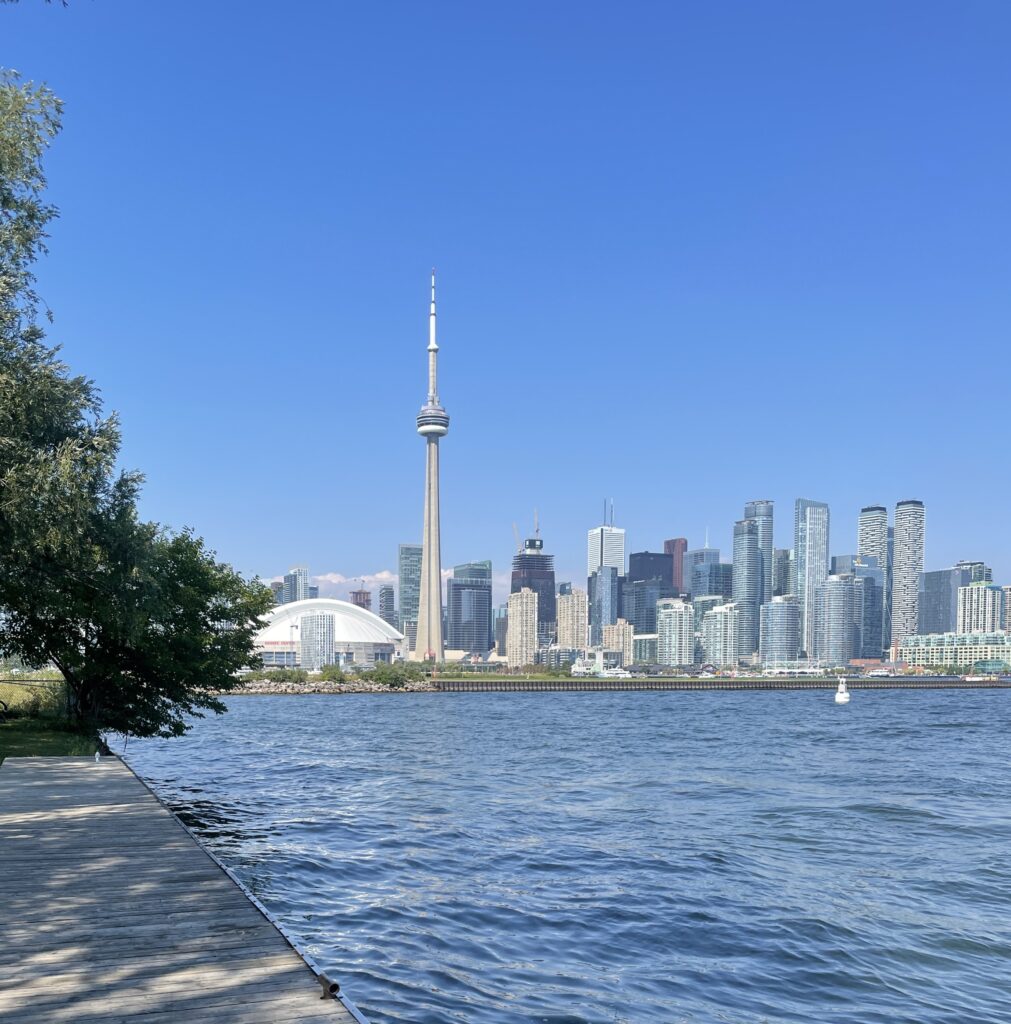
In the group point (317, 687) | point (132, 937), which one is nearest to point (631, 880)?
point (132, 937)

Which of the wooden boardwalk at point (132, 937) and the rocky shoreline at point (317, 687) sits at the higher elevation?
the wooden boardwalk at point (132, 937)

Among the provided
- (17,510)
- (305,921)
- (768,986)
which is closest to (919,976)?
(768,986)

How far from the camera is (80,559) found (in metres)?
32.9

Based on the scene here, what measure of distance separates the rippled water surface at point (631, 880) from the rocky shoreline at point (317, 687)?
123 meters

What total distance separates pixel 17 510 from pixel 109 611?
10.0 m

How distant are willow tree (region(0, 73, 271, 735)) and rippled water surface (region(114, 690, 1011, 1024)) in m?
4.95

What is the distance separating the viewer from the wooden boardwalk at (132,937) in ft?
30.2

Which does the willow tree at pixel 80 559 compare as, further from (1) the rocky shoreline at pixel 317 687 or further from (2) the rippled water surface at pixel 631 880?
(1) the rocky shoreline at pixel 317 687

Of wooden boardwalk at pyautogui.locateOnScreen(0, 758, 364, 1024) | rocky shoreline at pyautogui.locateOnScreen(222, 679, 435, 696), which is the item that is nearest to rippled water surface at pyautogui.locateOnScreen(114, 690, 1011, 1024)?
wooden boardwalk at pyautogui.locateOnScreen(0, 758, 364, 1024)

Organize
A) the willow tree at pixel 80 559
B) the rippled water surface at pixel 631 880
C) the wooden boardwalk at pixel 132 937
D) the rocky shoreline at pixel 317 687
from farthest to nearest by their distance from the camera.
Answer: the rocky shoreline at pixel 317 687
the willow tree at pixel 80 559
the rippled water surface at pixel 631 880
the wooden boardwalk at pixel 132 937

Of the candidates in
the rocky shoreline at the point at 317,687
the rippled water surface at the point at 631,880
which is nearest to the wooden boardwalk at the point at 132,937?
the rippled water surface at the point at 631,880

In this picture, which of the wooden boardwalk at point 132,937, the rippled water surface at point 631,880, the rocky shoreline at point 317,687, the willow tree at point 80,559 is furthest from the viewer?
the rocky shoreline at point 317,687

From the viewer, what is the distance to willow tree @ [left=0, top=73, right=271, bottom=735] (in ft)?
89.9

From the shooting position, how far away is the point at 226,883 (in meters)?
14.5
